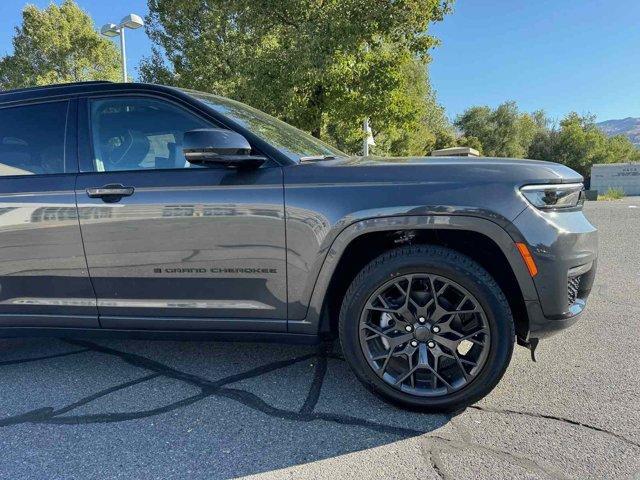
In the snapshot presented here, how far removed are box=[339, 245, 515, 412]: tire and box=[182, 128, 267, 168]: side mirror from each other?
0.94m

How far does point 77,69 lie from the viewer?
22688mm

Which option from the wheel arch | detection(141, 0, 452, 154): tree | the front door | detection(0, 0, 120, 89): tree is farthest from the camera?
detection(0, 0, 120, 89): tree

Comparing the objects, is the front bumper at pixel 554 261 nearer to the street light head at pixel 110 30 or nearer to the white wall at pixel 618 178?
the street light head at pixel 110 30

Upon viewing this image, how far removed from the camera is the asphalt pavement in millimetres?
2186

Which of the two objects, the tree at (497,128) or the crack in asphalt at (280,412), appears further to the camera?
the tree at (497,128)

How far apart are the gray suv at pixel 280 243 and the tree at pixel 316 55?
24.2 ft

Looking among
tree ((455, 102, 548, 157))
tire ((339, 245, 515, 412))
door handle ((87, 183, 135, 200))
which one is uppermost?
tree ((455, 102, 548, 157))

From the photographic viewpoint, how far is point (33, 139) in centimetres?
306

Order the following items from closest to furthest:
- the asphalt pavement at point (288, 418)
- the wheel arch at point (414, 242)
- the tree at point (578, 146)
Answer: the asphalt pavement at point (288, 418) < the wheel arch at point (414, 242) < the tree at point (578, 146)

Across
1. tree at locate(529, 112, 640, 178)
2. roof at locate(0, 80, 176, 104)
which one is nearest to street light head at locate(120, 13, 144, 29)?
roof at locate(0, 80, 176, 104)

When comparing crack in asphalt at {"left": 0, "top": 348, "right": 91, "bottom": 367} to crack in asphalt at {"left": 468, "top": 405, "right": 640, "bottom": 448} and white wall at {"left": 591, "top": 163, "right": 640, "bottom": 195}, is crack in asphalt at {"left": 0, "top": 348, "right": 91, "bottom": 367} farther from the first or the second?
white wall at {"left": 591, "top": 163, "right": 640, "bottom": 195}

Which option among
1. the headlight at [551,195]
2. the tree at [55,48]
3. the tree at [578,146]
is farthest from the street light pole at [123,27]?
the tree at [578,146]

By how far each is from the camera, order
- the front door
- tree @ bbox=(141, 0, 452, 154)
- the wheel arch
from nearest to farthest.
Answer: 1. the wheel arch
2. the front door
3. tree @ bbox=(141, 0, 452, 154)

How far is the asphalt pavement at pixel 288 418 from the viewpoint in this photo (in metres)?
2.19
